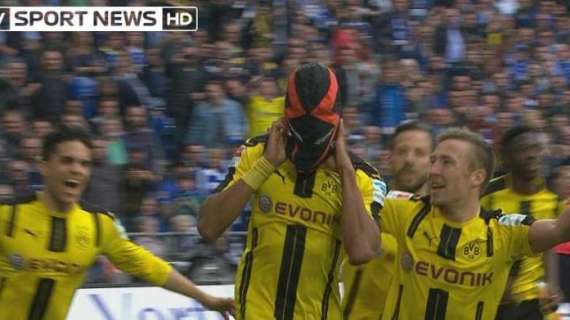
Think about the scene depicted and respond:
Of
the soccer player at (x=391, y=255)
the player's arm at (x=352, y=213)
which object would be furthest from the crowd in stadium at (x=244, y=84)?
the player's arm at (x=352, y=213)

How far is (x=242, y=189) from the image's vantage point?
6656 mm

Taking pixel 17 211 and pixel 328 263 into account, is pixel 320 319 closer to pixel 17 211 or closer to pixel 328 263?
pixel 328 263

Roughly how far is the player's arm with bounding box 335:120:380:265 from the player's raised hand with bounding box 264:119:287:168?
0.81 feet

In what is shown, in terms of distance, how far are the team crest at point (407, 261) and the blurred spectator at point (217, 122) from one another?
22.2ft

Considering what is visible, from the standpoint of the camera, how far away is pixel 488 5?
57.5ft

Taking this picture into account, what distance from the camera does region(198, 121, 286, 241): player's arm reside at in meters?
6.64

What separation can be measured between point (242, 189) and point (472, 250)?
1.15m

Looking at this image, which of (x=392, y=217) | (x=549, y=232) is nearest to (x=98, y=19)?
(x=392, y=217)

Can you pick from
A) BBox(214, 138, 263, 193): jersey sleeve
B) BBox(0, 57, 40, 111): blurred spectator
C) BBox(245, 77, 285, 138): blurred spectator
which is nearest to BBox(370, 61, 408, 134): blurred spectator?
BBox(245, 77, 285, 138): blurred spectator

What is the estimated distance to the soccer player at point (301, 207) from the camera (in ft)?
21.7

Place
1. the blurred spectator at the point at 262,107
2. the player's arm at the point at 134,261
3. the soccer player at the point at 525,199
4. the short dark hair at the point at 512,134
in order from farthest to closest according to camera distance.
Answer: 1. the blurred spectator at the point at 262,107
2. the short dark hair at the point at 512,134
3. the soccer player at the point at 525,199
4. the player's arm at the point at 134,261

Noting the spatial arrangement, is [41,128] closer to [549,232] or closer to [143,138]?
[143,138]

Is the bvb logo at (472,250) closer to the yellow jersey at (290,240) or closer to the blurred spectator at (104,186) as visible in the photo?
the yellow jersey at (290,240)

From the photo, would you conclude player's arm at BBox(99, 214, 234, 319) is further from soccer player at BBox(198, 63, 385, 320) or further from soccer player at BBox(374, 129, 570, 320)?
soccer player at BBox(374, 129, 570, 320)
